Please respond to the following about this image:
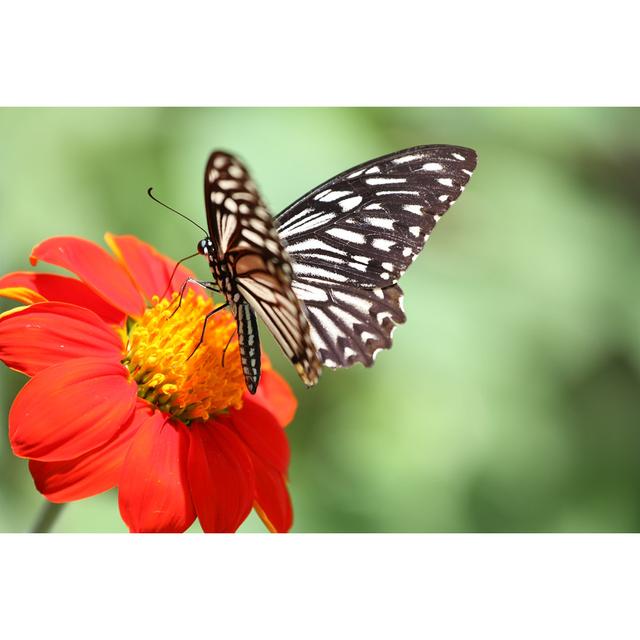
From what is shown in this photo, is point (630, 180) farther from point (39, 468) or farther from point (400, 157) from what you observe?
point (39, 468)

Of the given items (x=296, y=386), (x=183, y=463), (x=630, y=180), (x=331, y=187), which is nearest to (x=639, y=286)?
(x=630, y=180)

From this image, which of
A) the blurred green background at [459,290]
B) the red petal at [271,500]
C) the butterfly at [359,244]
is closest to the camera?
the red petal at [271,500]

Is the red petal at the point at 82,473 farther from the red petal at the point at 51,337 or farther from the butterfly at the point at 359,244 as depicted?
the butterfly at the point at 359,244

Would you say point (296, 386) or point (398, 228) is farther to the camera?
point (296, 386)

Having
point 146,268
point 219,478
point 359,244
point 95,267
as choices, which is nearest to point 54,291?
point 95,267

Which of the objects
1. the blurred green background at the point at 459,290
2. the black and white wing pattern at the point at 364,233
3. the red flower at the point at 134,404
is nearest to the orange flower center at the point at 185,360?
the red flower at the point at 134,404

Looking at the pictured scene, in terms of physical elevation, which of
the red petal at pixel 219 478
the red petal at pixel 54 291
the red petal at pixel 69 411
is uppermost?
the red petal at pixel 54 291

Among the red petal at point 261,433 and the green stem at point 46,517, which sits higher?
the red petal at point 261,433
